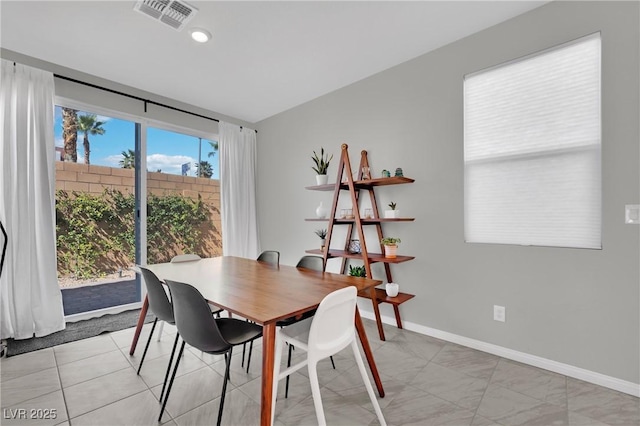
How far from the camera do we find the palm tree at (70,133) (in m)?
3.05

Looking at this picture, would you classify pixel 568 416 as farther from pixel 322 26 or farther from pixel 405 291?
pixel 322 26

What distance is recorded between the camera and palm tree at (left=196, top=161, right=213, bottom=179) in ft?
13.5

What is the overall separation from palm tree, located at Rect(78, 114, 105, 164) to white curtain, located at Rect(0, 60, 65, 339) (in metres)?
0.37

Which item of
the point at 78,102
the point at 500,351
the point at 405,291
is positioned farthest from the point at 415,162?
the point at 78,102

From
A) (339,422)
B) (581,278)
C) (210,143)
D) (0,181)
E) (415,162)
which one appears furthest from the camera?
(210,143)

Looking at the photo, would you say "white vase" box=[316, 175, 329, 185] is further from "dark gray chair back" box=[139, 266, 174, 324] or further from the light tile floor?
"dark gray chair back" box=[139, 266, 174, 324]

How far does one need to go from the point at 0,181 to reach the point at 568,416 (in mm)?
4501

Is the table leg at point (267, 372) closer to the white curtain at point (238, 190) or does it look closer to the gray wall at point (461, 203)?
the gray wall at point (461, 203)

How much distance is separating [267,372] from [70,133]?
345 cm

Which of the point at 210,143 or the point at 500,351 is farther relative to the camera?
the point at 210,143

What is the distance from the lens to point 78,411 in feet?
5.47

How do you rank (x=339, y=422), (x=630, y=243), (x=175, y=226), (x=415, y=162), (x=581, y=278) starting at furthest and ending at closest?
1. (x=175, y=226)
2. (x=415, y=162)
3. (x=581, y=278)
4. (x=630, y=243)
5. (x=339, y=422)

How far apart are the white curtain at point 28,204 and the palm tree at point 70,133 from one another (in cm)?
29

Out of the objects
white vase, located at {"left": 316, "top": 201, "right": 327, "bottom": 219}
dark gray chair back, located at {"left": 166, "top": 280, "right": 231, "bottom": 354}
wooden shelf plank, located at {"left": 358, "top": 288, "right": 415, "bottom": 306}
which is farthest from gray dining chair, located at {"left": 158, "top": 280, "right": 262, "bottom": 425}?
white vase, located at {"left": 316, "top": 201, "right": 327, "bottom": 219}
